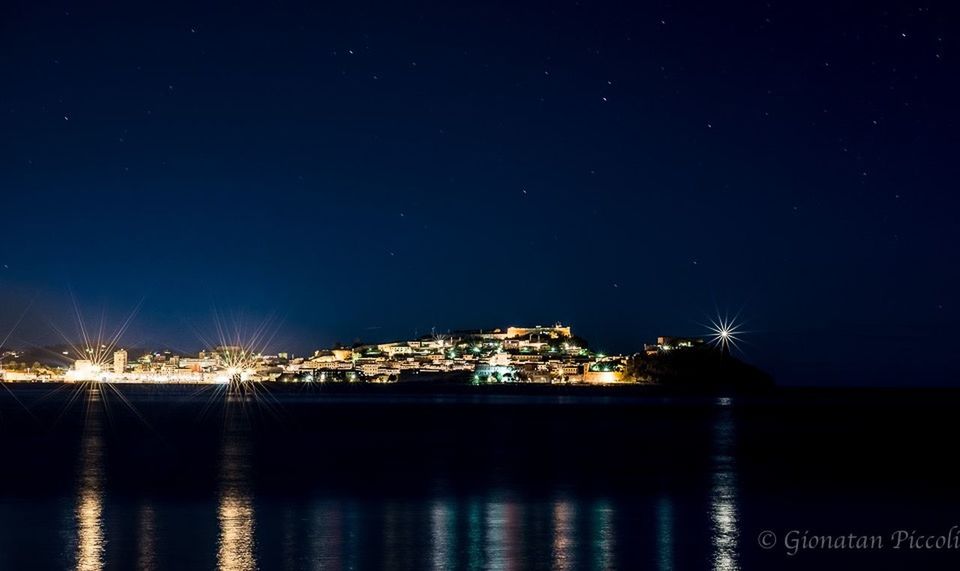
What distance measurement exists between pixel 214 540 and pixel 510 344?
180 meters

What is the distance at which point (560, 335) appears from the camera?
19762cm

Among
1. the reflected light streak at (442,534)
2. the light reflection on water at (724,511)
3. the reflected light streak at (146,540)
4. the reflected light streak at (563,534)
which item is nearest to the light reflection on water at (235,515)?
the reflected light streak at (146,540)

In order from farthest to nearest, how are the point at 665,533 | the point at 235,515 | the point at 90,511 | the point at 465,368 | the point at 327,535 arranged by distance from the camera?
1. the point at 465,368
2. the point at 90,511
3. the point at 235,515
4. the point at 665,533
5. the point at 327,535

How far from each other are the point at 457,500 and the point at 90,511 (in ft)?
19.5

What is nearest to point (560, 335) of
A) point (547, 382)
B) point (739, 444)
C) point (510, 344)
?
point (510, 344)

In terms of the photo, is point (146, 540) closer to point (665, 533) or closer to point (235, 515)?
point (235, 515)

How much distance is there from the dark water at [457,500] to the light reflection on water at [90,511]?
54 millimetres

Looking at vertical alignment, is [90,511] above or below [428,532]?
above

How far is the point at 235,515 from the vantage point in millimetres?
16172

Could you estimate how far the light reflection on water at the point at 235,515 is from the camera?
12297mm

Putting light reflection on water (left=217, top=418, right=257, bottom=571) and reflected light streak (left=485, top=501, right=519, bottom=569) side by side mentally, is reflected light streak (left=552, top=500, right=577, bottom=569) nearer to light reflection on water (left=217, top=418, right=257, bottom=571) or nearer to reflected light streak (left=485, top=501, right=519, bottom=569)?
reflected light streak (left=485, top=501, right=519, bottom=569)

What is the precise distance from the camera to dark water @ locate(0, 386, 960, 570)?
12805 millimetres

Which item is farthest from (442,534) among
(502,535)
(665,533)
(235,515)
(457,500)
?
(457,500)

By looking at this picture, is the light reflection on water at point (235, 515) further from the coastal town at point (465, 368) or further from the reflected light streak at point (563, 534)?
the coastal town at point (465, 368)
